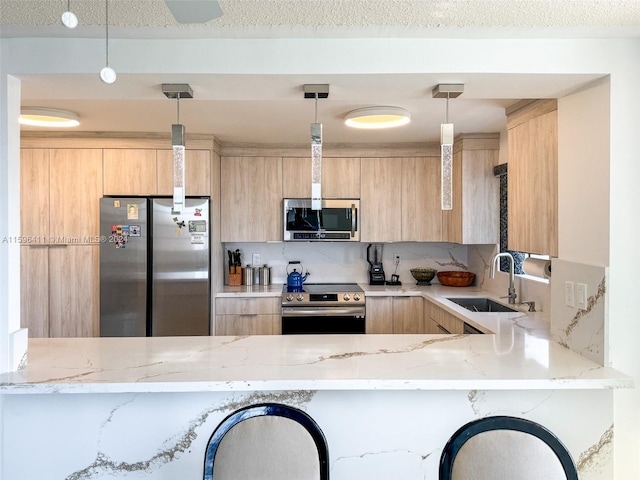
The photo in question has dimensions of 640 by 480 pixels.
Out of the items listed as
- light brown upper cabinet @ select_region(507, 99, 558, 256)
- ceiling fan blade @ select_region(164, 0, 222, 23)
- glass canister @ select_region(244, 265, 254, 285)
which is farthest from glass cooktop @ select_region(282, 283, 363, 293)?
ceiling fan blade @ select_region(164, 0, 222, 23)

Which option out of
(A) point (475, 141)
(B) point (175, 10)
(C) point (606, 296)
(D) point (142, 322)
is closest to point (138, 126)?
(D) point (142, 322)

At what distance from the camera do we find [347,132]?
145 inches

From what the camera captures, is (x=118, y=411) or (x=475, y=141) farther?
(x=475, y=141)

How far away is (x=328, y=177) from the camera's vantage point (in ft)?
13.7

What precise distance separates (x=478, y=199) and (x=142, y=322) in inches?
121

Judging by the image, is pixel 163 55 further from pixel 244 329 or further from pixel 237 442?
pixel 244 329

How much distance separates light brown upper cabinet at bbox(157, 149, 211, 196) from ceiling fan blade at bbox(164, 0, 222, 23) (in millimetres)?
2313

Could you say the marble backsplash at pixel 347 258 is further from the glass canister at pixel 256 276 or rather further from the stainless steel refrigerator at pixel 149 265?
the stainless steel refrigerator at pixel 149 265

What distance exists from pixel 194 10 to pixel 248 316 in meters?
2.89

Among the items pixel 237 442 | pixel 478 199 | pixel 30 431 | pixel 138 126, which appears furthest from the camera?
pixel 478 199

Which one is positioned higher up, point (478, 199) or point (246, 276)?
point (478, 199)

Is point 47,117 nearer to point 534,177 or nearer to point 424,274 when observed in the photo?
point 534,177

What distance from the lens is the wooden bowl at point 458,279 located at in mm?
4230

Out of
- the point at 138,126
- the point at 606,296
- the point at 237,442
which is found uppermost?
the point at 138,126
